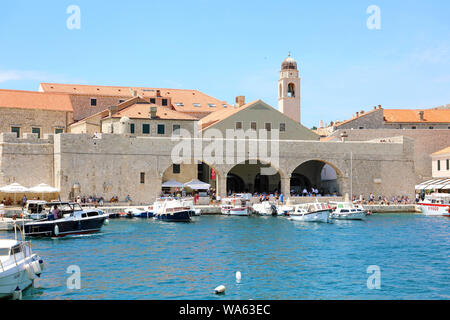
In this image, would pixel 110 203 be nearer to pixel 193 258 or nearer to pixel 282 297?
pixel 193 258

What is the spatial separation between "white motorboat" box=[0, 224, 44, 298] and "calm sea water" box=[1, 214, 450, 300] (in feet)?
1.66

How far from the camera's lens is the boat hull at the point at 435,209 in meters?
41.9

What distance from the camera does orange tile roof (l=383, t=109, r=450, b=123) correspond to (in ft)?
211

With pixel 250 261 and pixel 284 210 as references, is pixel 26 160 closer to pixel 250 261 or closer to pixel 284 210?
pixel 284 210

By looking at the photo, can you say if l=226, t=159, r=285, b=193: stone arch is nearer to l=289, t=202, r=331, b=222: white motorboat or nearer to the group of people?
the group of people

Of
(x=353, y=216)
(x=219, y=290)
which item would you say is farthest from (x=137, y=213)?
(x=219, y=290)

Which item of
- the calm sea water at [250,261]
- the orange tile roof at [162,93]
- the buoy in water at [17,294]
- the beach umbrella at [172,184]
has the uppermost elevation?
the orange tile roof at [162,93]

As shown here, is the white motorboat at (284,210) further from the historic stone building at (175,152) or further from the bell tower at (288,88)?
the bell tower at (288,88)

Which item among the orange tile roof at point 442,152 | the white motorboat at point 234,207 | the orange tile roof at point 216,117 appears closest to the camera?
the white motorboat at point 234,207

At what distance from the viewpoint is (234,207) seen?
41562 millimetres

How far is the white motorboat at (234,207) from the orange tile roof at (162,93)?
14.9 meters

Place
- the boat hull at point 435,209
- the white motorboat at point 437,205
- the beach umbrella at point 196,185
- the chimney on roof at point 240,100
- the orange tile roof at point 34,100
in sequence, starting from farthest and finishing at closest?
the chimney on roof at point 240,100 → the orange tile roof at point 34,100 → the beach umbrella at point 196,185 → the white motorboat at point 437,205 → the boat hull at point 435,209

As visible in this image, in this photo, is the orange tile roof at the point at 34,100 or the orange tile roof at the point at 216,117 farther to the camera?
the orange tile roof at the point at 216,117

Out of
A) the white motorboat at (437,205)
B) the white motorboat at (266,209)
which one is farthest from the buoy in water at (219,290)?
the white motorboat at (437,205)
